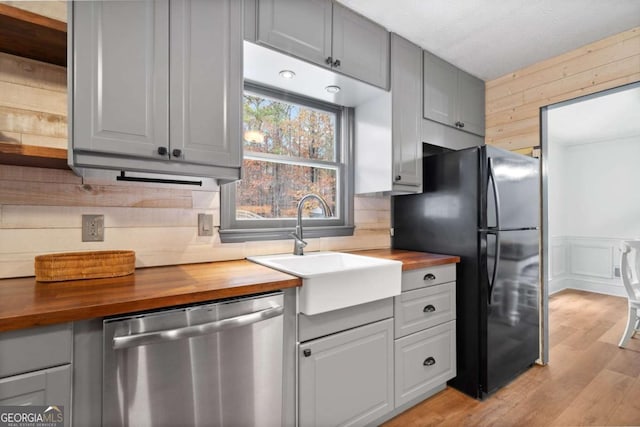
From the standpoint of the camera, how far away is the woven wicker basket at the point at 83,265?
1.23 meters

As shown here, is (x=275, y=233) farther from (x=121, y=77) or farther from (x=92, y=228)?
(x=121, y=77)

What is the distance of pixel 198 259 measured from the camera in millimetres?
1728

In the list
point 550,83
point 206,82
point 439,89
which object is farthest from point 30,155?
point 550,83

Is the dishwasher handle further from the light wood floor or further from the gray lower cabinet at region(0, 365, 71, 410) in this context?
the light wood floor

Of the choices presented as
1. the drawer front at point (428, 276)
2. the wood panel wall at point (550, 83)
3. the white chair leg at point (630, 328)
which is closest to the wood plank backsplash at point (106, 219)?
the drawer front at point (428, 276)

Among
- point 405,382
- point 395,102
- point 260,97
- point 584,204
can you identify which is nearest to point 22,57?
point 260,97

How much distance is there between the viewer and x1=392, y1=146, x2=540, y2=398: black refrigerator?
2059mm

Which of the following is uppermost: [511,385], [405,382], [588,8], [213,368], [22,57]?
[588,8]

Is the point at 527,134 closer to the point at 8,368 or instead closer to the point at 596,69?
the point at 596,69

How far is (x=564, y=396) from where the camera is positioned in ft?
6.88

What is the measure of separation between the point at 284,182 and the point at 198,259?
780 mm

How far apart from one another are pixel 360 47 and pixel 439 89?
0.90m

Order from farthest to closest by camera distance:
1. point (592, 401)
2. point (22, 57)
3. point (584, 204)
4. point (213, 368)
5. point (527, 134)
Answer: point (584, 204), point (527, 134), point (592, 401), point (22, 57), point (213, 368)

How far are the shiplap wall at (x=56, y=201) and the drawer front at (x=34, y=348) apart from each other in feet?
2.10
